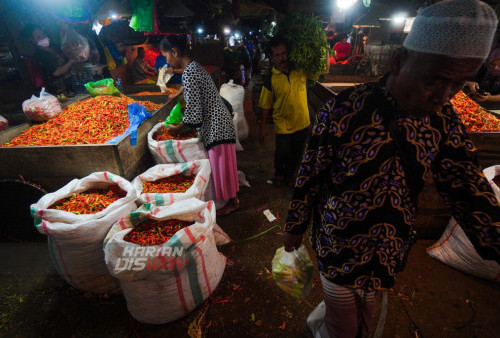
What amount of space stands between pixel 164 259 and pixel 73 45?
576 cm

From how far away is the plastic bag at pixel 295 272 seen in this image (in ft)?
5.63

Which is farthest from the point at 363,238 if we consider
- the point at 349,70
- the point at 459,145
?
the point at 349,70

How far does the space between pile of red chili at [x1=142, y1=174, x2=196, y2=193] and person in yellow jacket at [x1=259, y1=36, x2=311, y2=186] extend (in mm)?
Result: 1638

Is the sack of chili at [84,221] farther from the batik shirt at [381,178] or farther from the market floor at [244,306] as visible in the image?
the batik shirt at [381,178]

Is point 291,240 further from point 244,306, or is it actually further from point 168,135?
point 168,135

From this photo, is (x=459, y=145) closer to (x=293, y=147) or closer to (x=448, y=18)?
(x=448, y=18)

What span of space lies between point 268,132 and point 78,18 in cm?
449

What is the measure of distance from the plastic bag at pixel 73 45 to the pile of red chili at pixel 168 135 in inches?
147

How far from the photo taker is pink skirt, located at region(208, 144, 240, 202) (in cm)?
320

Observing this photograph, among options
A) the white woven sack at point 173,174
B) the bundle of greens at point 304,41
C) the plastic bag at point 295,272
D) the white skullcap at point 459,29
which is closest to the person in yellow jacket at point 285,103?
the bundle of greens at point 304,41

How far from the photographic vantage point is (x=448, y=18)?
87 centimetres

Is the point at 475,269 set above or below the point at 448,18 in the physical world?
below

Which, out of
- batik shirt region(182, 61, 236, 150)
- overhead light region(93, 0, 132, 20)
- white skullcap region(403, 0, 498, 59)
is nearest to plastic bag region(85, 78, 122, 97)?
overhead light region(93, 0, 132, 20)

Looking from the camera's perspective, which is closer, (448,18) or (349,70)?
(448,18)
